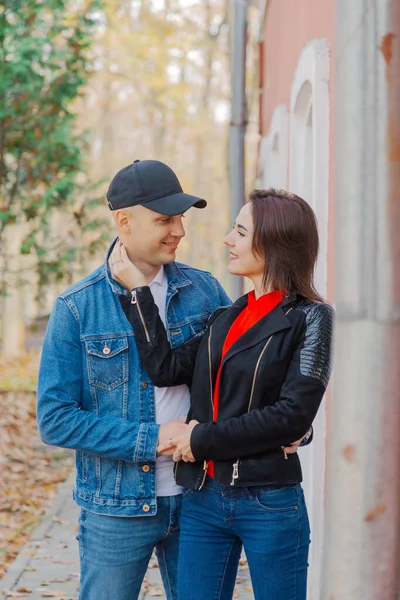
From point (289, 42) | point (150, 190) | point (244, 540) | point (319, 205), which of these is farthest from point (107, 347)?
point (289, 42)

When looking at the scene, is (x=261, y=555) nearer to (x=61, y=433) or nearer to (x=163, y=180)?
(x=61, y=433)

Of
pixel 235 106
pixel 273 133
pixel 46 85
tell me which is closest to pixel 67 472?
pixel 273 133

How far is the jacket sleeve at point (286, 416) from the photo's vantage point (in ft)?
9.03

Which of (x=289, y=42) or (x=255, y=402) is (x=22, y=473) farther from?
(x=255, y=402)

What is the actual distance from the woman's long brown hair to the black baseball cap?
0.25 meters

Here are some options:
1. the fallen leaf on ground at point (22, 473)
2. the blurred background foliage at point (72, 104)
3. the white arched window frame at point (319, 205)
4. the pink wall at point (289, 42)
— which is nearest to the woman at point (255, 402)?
the pink wall at point (289, 42)

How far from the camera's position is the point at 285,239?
2924 millimetres

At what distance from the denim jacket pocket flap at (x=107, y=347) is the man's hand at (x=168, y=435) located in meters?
0.28

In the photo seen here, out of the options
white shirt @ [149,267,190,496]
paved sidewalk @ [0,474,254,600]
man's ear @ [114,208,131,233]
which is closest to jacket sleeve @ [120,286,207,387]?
white shirt @ [149,267,190,496]

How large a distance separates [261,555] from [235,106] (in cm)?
1001

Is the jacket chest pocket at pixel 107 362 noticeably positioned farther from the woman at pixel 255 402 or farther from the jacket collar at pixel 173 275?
the jacket collar at pixel 173 275

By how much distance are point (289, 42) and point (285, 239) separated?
4691 millimetres

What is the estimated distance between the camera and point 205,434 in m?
2.82

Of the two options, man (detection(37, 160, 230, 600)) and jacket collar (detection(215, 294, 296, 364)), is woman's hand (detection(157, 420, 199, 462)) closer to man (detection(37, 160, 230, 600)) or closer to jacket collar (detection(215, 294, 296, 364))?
man (detection(37, 160, 230, 600))
